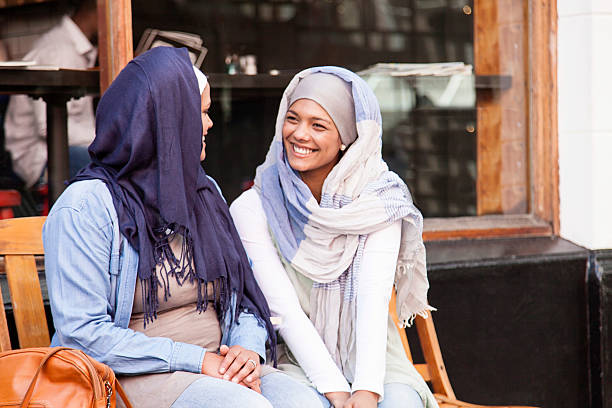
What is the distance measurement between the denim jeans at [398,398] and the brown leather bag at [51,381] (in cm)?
73

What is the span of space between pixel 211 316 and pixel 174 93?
2.13 ft

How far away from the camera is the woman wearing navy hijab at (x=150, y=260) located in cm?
195

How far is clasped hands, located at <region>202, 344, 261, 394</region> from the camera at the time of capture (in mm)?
2014

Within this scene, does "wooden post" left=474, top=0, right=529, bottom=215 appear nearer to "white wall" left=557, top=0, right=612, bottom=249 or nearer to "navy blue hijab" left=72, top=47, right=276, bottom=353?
"white wall" left=557, top=0, right=612, bottom=249

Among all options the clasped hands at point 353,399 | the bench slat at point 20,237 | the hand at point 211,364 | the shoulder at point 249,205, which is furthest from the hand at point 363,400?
the bench slat at point 20,237

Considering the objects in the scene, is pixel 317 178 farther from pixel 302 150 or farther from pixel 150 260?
pixel 150 260

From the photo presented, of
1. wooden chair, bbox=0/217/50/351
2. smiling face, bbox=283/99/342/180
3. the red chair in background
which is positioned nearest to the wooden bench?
wooden chair, bbox=0/217/50/351

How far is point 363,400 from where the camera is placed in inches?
85.3

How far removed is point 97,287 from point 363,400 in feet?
2.64

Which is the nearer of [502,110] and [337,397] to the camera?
[337,397]

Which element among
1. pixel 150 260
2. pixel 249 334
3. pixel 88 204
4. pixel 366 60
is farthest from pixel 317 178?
pixel 366 60

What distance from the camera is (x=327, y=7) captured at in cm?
555

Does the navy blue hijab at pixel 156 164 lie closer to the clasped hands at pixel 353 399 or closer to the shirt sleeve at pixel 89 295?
the shirt sleeve at pixel 89 295

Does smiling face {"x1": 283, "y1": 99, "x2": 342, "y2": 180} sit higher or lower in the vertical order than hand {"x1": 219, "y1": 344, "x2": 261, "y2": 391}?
higher
